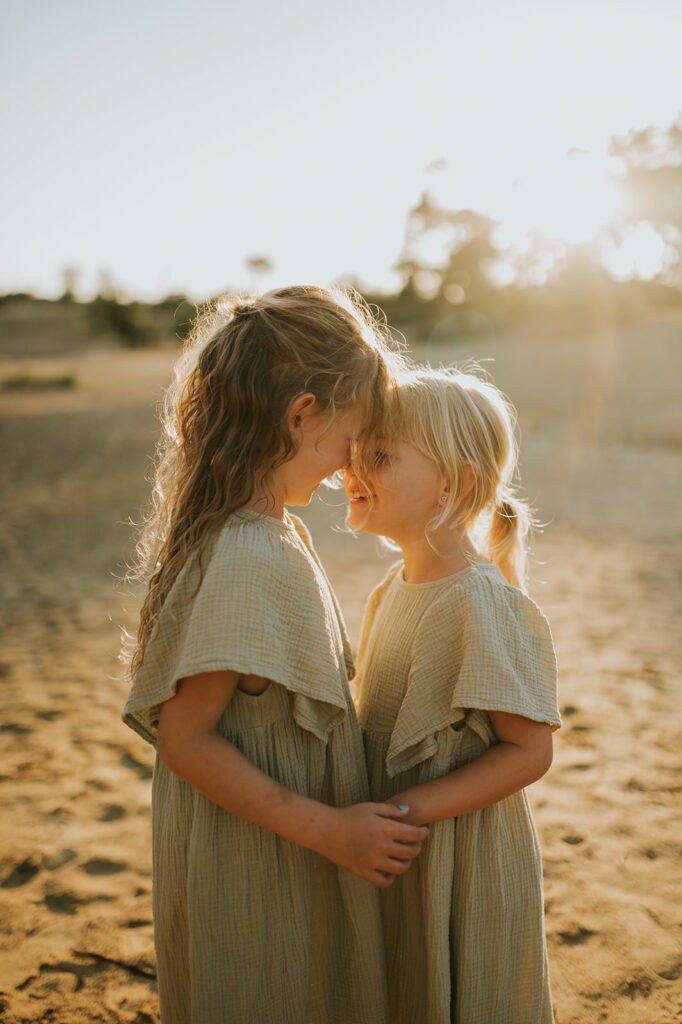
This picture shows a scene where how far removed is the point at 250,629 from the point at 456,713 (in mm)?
516

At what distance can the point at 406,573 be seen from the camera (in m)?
1.92

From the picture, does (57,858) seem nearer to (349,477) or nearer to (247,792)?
(247,792)

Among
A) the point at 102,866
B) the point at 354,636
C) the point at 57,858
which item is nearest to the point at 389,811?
the point at 102,866

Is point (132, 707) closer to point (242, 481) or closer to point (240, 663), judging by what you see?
point (240, 663)

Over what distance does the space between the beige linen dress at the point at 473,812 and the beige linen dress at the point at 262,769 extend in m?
0.14

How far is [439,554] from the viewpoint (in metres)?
1.79

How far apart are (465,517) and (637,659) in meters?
4.05

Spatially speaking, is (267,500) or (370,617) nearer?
(267,500)

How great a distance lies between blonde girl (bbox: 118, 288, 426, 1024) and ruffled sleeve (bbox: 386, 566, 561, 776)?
0.51 ft

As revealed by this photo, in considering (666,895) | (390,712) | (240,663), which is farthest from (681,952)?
(240,663)

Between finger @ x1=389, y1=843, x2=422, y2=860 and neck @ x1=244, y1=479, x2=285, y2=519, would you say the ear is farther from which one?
finger @ x1=389, y1=843, x2=422, y2=860

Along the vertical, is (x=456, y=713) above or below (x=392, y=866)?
above

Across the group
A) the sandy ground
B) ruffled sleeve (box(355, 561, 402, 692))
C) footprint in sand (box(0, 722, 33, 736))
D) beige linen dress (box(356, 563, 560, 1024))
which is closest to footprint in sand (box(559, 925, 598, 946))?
the sandy ground

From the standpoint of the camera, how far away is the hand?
143 centimetres
